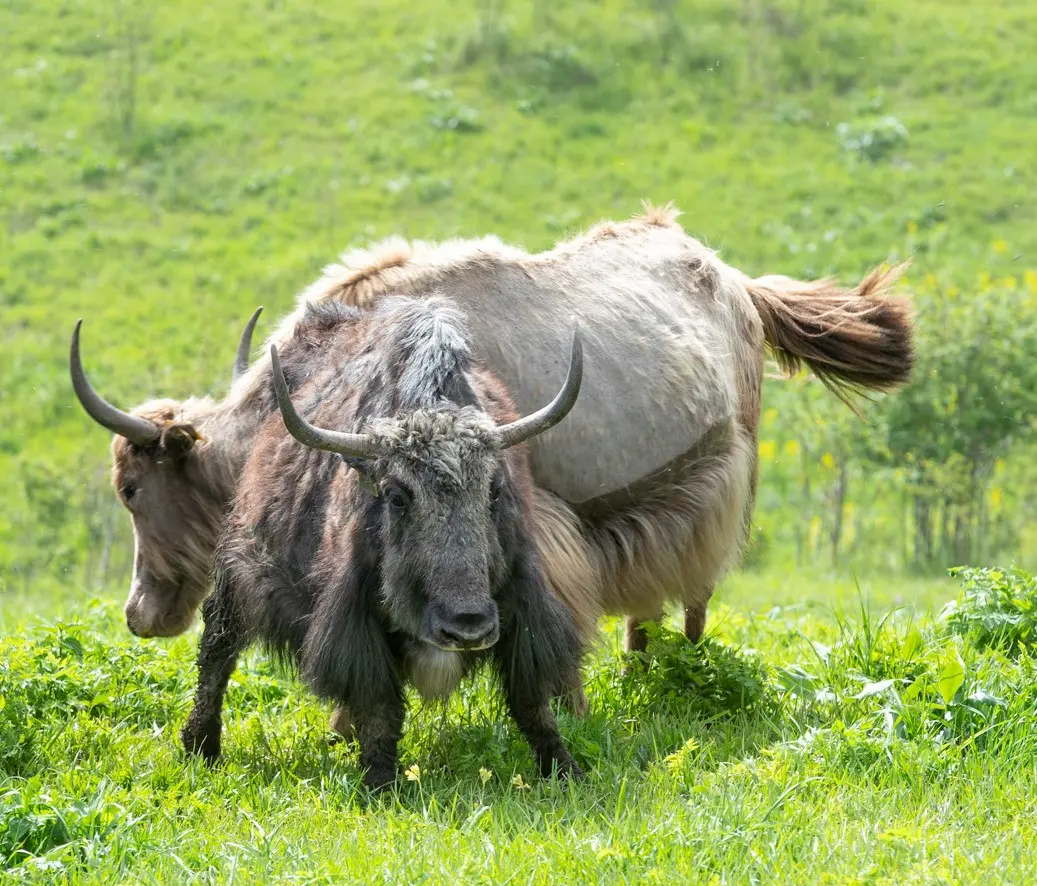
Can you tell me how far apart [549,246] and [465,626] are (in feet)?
42.1

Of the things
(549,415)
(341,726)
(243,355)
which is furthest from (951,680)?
(243,355)

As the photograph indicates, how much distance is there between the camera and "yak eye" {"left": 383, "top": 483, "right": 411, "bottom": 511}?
4.93 meters

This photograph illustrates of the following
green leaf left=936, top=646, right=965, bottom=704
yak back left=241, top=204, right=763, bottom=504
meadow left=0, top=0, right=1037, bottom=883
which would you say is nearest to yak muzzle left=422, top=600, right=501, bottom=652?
meadow left=0, top=0, right=1037, bottom=883

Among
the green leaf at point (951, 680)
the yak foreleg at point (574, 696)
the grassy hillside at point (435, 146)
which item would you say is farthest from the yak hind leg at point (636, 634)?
the grassy hillside at point (435, 146)

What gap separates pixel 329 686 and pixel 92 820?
3.26ft

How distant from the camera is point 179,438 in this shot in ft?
21.1

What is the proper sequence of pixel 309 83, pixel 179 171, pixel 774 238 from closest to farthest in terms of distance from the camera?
pixel 774 238, pixel 179 171, pixel 309 83

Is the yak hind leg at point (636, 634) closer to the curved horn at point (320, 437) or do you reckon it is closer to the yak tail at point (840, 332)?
the yak tail at point (840, 332)

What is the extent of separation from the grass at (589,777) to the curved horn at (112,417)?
3.23ft

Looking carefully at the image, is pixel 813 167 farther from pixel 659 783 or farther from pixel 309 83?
pixel 659 783

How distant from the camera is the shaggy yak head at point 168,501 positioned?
6496 millimetres

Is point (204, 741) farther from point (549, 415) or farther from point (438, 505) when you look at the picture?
point (549, 415)

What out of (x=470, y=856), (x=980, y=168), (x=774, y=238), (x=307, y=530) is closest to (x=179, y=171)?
(x=774, y=238)

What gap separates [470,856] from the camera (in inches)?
164
